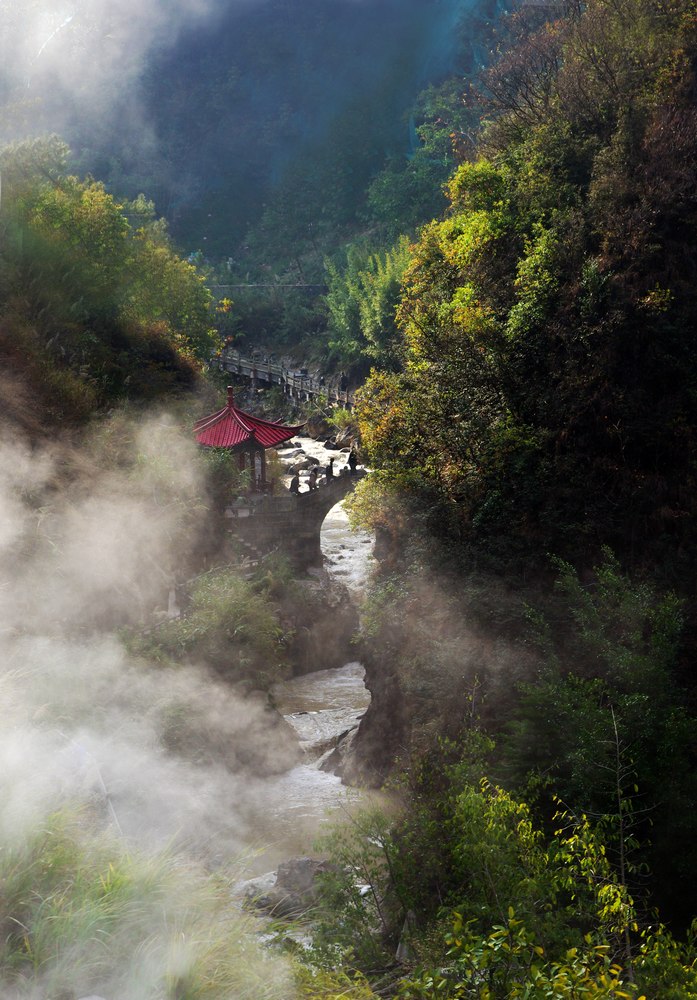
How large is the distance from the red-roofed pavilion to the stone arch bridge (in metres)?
1.38

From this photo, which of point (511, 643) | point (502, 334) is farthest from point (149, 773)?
point (502, 334)

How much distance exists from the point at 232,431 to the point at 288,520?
2.52 meters

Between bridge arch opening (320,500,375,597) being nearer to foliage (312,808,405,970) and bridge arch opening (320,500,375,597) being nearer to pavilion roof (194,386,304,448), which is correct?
pavilion roof (194,386,304,448)

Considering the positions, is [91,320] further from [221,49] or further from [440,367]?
[221,49]

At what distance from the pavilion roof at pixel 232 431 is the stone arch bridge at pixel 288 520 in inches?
56.1

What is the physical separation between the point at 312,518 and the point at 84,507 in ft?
24.5

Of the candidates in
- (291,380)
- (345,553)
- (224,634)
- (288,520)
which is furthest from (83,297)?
(291,380)

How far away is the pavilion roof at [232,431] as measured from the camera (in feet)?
72.8

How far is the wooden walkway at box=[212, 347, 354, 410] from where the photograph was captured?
4212cm

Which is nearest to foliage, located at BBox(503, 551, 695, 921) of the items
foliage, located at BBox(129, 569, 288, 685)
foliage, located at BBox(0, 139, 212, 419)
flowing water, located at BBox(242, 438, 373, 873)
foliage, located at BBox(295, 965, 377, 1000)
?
flowing water, located at BBox(242, 438, 373, 873)

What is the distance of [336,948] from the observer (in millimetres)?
6332

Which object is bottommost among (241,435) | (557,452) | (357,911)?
(357,911)

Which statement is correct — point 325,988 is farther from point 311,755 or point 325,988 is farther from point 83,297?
point 83,297

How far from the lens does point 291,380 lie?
1753 inches
